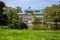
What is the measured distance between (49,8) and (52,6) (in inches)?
24.2

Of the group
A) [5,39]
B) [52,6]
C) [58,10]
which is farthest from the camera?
[52,6]

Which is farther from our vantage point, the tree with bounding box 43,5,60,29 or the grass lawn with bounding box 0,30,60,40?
the tree with bounding box 43,5,60,29

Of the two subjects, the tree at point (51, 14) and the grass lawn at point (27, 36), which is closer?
the grass lawn at point (27, 36)

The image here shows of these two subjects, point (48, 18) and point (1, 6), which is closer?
point (48, 18)

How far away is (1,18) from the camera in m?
14.9

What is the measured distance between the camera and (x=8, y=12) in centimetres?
1603

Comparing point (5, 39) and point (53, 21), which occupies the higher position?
point (5, 39)

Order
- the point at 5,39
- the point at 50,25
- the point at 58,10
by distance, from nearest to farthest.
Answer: the point at 5,39 → the point at 50,25 → the point at 58,10

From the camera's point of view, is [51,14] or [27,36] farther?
[51,14]

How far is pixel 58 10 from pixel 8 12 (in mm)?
4703

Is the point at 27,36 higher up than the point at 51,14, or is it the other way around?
the point at 27,36

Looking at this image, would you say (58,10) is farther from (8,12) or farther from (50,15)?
(8,12)

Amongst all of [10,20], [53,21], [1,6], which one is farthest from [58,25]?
[1,6]

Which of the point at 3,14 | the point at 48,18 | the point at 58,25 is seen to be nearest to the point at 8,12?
the point at 3,14
